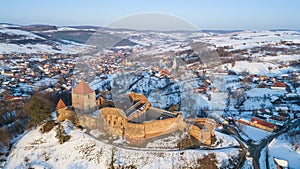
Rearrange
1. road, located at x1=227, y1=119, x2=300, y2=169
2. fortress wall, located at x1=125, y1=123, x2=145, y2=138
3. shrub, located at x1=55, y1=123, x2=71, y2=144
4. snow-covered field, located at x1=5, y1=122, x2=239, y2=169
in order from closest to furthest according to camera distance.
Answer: snow-covered field, located at x1=5, y1=122, x2=239, y2=169
fortress wall, located at x1=125, y1=123, x2=145, y2=138
road, located at x1=227, y1=119, x2=300, y2=169
shrub, located at x1=55, y1=123, x2=71, y2=144

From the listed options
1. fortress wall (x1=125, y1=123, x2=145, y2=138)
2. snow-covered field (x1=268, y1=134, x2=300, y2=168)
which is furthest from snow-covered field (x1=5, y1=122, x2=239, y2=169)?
snow-covered field (x1=268, y1=134, x2=300, y2=168)

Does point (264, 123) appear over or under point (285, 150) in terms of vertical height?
over

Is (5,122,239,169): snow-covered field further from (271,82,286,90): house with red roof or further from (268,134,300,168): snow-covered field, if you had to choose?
(271,82,286,90): house with red roof

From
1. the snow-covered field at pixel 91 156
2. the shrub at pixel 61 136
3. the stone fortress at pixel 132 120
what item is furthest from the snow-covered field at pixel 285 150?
the shrub at pixel 61 136

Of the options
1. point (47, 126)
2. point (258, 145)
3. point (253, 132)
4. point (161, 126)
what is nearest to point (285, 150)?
point (258, 145)

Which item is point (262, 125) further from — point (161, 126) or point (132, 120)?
point (132, 120)

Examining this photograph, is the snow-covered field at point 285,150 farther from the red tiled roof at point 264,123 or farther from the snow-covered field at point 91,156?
the snow-covered field at point 91,156

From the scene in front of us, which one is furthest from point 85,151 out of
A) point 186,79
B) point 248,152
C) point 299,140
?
point 186,79
